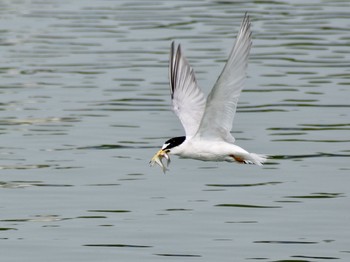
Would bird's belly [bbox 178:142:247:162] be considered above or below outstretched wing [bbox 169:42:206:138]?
below

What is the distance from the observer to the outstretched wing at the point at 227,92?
44.0 feet

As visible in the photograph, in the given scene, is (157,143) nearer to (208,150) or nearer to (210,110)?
(208,150)

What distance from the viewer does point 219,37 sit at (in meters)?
30.6

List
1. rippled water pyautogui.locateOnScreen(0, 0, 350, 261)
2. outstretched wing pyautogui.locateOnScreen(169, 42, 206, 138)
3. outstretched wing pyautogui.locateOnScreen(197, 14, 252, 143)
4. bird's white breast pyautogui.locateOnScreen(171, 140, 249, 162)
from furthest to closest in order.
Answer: outstretched wing pyautogui.locateOnScreen(169, 42, 206, 138)
bird's white breast pyautogui.locateOnScreen(171, 140, 249, 162)
rippled water pyautogui.locateOnScreen(0, 0, 350, 261)
outstretched wing pyautogui.locateOnScreen(197, 14, 252, 143)


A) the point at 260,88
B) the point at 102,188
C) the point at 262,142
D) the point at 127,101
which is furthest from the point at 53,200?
the point at 260,88

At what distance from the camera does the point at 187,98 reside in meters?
15.4

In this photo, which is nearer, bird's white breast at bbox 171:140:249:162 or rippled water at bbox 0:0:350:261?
rippled water at bbox 0:0:350:261

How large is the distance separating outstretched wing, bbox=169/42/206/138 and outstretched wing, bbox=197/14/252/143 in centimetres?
55

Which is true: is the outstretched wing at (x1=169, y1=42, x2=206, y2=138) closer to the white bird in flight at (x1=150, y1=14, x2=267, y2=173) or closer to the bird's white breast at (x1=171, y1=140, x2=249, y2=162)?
the white bird in flight at (x1=150, y1=14, x2=267, y2=173)

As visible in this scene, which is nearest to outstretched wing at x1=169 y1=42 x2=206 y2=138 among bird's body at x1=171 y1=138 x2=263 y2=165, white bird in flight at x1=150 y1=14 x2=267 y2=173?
white bird in flight at x1=150 y1=14 x2=267 y2=173

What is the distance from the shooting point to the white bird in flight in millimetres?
13492

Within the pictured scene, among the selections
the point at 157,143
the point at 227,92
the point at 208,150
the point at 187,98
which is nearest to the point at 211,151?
the point at 208,150

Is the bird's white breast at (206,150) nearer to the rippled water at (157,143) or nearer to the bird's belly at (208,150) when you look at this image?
the bird's belly at (208,150)

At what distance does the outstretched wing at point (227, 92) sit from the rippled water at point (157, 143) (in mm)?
1064
